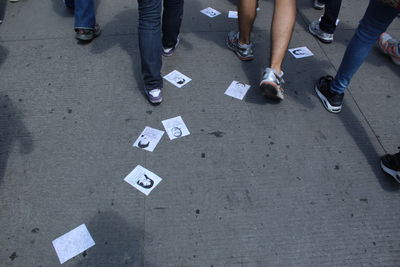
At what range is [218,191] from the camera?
6.30 ft

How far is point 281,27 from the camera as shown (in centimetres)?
A: 233

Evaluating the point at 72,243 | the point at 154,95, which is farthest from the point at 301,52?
the point at 72,243

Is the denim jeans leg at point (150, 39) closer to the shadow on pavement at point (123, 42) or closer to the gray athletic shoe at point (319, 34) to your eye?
the shadow on pavement at point (123, 42)

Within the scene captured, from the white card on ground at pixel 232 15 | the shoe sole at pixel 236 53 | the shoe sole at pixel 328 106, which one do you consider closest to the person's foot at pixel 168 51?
the shoe sole at pixel 236 53

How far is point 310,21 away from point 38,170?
3248 mm

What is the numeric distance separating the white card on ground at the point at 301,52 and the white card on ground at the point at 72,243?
2.50 m

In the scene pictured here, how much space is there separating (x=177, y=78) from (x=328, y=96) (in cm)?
132

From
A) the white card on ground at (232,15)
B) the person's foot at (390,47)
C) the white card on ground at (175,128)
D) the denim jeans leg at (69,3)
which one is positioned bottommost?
the white card on ground at (175,128)

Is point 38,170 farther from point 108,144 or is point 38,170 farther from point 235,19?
point 235,19

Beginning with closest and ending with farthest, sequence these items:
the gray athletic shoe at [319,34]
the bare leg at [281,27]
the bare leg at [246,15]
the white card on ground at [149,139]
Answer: the white card on ground at [149,139]
the bare leg at [281,27]
the bare leg at [246,15]
the gray athletic shoe at [319,34]

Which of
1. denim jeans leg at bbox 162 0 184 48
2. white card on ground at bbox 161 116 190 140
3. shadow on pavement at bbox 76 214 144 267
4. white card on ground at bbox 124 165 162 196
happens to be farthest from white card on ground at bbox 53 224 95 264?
denim jeans leg at bbox 162 0 184 48

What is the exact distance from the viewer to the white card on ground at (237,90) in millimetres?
2557

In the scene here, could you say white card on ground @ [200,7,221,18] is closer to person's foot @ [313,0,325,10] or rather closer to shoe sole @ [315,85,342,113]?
person's foot @ [313,0,325,10]

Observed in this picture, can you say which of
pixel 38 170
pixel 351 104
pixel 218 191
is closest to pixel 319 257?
pixel 218 191
